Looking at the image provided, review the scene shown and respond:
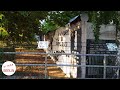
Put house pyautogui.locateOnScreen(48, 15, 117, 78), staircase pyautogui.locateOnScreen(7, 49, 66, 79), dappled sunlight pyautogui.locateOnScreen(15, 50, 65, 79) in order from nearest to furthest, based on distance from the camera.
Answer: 1. house pyautogui.locateOnScreen(48, 15, 117, 78)
2. staircase pyautogui.locateOnScreen(7, 49, 66, 79)
3. dappled sunlight pyautogui.locateOnScreen(15, 50, 65, 79)

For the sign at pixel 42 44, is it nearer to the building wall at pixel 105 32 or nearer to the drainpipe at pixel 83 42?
the drainpipe at pixel 83 42

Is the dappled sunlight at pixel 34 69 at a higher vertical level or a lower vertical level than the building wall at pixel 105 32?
lower

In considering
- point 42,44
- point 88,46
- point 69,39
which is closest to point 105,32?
point 88,46

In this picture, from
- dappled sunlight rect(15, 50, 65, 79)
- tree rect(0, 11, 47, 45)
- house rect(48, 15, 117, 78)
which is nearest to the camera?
house rect(48, 15, 117, 78)

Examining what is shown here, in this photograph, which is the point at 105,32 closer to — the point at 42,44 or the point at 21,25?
the point at 42,44

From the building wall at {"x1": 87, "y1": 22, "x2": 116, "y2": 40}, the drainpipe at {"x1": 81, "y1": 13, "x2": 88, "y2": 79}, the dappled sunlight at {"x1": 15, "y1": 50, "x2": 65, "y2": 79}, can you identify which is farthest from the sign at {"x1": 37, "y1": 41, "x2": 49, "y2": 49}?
the building wall at {"x1": 87, "y1": 22, "x2": 116, "y2": 40}

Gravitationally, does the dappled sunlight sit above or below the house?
below

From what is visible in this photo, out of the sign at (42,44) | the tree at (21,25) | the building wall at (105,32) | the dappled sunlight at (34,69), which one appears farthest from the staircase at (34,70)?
the building wall at (105,32)

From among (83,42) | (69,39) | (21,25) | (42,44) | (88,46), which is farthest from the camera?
(69,39)

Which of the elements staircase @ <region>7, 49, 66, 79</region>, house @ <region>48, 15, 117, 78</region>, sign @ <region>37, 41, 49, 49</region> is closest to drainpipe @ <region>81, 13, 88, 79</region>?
house @ <region>48, 15, 117, 78</region>

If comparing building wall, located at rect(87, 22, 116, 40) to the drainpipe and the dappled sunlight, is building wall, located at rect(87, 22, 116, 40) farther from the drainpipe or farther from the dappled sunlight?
the dappled sunlight

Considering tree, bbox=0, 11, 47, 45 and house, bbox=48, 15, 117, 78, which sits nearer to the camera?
house, bbox=48, 15, 117, 78

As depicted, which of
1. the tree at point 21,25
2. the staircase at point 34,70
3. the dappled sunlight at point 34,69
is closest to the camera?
the tree at point 21,25
